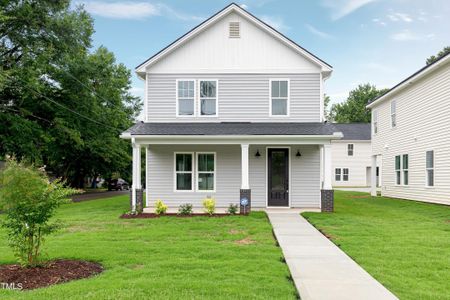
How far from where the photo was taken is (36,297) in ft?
15.8

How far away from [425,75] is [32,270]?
55.4 ft

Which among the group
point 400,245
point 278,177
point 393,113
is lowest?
point 400,245

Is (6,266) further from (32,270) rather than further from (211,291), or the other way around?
(211,291)

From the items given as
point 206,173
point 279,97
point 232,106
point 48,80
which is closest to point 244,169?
point 206,173

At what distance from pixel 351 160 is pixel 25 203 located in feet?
122

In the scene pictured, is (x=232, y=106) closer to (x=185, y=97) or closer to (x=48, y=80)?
(x=185, y=97)

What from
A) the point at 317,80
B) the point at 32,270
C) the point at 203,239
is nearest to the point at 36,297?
the point at 32,270

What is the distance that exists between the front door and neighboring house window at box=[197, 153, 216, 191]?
7.50 ft

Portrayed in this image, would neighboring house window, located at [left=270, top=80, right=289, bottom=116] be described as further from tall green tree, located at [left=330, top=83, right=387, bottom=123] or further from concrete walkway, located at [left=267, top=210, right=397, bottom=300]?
tall green tree, located at [left=330, top=83, right=387, bottom=123]

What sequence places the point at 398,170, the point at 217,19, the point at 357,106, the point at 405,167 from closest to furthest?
the point at 217,19
the point at 405,167
the point at 398,170
the point at 357,106

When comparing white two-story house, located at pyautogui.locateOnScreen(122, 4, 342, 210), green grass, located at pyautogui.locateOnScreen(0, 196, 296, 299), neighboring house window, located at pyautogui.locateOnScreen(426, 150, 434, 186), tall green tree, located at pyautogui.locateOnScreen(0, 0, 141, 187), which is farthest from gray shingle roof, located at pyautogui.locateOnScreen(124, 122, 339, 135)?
tall green tree, located at pyautogui.locateOnScreen(0, 0, 141, 187)

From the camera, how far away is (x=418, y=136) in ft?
57.7

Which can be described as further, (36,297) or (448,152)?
(448,152)

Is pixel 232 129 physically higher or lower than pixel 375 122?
lower
